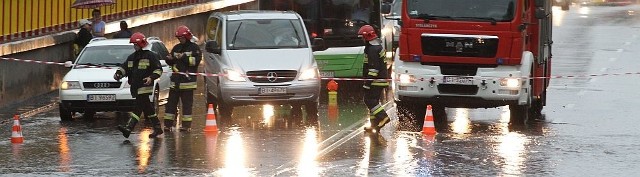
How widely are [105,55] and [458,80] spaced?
598cm

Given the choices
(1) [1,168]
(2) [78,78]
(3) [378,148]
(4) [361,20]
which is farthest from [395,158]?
(4) [361,20]

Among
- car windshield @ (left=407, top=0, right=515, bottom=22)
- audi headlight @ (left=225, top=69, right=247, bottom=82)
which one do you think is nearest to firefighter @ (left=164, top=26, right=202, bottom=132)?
audi headlight @ (left=225, top=69, right=247, bottom=82)

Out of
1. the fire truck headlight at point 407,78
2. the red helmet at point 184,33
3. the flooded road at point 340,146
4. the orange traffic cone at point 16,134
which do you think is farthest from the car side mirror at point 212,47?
the orange traffic cone at point 16,134

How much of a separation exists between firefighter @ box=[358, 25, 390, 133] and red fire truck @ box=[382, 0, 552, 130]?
1.53 m

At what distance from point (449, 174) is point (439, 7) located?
5.94 meters

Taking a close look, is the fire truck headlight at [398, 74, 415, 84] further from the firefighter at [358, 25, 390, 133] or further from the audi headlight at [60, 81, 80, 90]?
the audi headlight at [60, 81, 80, 90]

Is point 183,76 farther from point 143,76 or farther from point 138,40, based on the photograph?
point 138,40

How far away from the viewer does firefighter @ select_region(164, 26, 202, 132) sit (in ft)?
66.5

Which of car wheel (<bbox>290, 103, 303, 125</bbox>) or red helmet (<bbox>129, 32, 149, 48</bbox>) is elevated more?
red helmet (<bbox>129, 32, 149, 48</bbox>)

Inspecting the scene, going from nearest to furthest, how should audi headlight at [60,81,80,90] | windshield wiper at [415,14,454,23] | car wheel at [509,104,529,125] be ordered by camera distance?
windshield wiper at [415,14,454,23]
car wheel at [509,104,529,125]
audi headlight at [60,81,80,90]

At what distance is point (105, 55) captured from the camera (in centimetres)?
2411

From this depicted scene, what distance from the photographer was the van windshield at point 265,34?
23938 millimetres

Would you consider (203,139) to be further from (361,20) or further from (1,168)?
(361,20)

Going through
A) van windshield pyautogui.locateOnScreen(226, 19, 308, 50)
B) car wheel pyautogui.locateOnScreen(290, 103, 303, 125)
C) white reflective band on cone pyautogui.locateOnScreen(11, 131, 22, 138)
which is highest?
van windshield pyautogui.locateOnScreen(226, 19, 308, 50)
